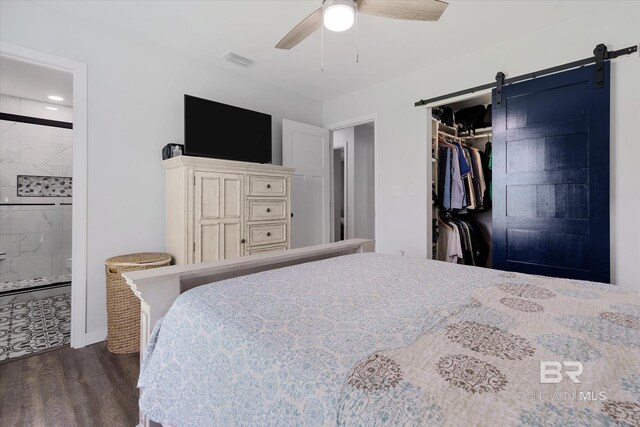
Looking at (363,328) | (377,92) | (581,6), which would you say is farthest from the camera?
(377,92)

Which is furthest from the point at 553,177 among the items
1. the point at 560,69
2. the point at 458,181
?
the point at 458,181

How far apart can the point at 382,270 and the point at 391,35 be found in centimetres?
203

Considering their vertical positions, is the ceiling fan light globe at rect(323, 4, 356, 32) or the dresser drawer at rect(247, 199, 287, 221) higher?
the ceiling fan light globe at rect(323, 4, 356, 32)

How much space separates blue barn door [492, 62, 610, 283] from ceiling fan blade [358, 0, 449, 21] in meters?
1.40

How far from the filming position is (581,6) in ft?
6.89

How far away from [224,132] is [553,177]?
110 inches

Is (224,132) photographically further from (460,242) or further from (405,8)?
(460,242)

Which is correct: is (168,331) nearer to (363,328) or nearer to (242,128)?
(363,328)

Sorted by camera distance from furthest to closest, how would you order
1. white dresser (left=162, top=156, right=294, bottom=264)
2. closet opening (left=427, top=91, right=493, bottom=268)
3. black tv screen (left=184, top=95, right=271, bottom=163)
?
closet opening (left=427, top=91, right=493, bottom=268) < black tv screen (left=184, top=95, right=271, bottom=163) < white dresser (left=162, top=156, right=294, bottom=264)

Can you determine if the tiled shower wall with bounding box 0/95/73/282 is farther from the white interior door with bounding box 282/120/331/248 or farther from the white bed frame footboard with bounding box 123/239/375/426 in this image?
Result: the white bed frame footboard with bounding box 123/239/375/426

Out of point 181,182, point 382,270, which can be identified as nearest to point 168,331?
point 382,270

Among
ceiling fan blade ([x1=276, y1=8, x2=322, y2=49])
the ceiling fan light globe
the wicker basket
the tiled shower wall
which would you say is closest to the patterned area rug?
the wicker basket

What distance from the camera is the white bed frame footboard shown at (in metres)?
1.06

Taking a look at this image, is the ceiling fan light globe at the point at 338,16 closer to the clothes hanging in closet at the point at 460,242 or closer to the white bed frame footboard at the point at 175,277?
the white bed frame footboard at the point at 175,277
